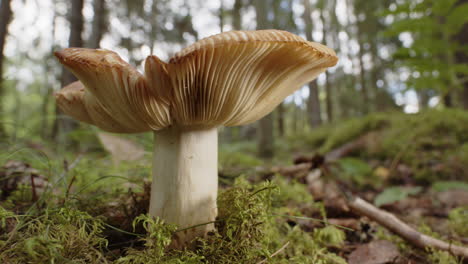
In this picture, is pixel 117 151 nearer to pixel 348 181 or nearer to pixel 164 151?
pixel 164 151

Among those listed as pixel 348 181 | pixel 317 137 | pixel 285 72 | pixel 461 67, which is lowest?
pixel 348 181

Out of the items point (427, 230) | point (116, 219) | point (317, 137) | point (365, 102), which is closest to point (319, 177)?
point (427, 230)

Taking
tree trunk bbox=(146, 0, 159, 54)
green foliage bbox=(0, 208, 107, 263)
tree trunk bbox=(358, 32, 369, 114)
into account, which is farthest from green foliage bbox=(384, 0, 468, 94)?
tree trunk bbox=(358, 32, 369, 114)

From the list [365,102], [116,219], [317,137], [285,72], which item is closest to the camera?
[285,72]

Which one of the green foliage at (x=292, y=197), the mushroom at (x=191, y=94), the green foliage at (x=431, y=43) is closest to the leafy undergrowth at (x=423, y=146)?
the green foliage at (x=431, y=43)

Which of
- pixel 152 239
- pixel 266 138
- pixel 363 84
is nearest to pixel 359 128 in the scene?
pixel 266 138

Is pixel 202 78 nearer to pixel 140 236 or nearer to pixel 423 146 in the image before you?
pixel 140 236
